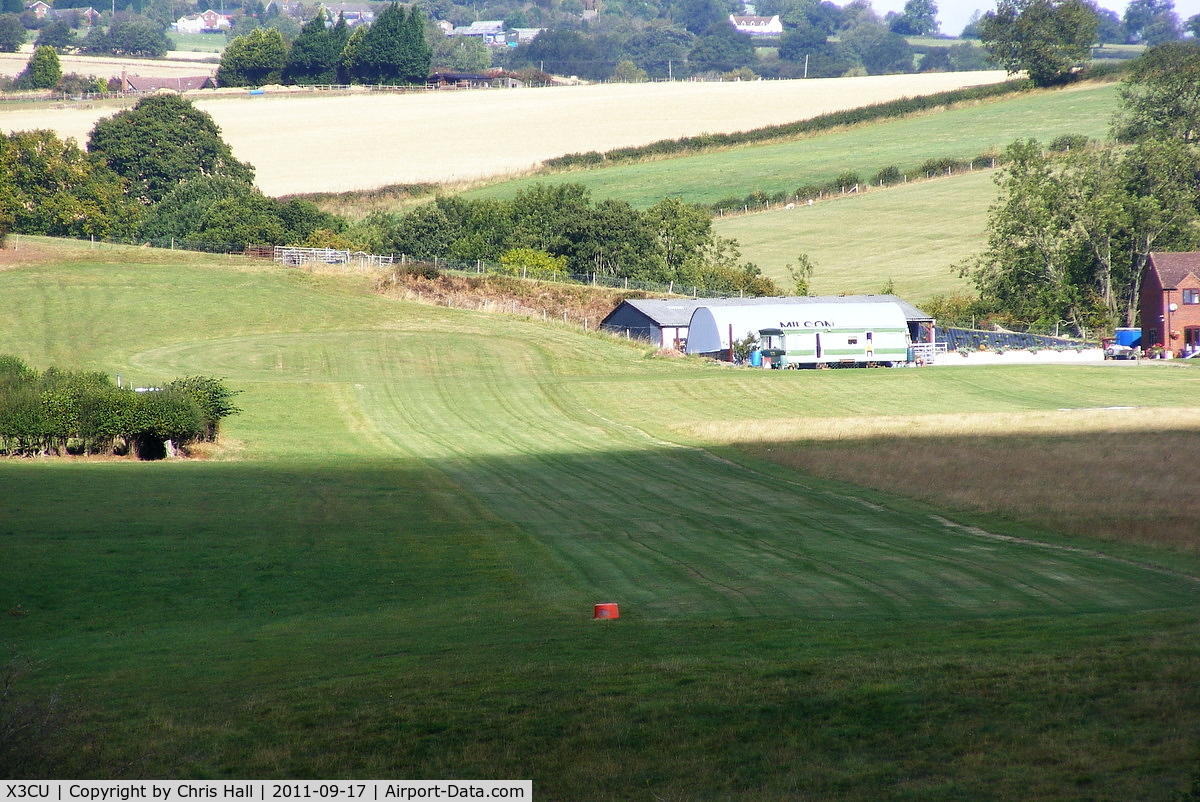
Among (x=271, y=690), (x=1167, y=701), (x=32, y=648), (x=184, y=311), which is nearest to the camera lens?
(x=1167, y=701)

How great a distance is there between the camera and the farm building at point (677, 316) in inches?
3179

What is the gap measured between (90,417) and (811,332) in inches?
1794

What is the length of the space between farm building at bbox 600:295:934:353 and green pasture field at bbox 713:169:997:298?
48.5 ft

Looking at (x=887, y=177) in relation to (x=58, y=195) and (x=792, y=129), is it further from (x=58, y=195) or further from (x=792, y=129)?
(x=58, y=195)

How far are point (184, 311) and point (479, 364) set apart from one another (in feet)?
71.8

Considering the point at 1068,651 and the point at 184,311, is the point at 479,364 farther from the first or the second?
the point at 1068,651

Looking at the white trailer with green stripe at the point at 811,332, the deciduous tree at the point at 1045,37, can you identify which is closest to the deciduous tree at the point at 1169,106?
the deciduous tree at the point at 1045,37

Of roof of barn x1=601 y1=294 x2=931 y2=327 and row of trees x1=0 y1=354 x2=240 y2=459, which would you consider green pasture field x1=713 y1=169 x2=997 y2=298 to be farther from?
row of trees x1=0 y1=354 x2=240 y2=459

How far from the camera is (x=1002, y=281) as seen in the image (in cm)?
9700

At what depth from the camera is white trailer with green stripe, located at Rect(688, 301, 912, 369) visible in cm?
7394

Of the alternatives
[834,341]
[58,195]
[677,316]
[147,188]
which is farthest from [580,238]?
[147,188]

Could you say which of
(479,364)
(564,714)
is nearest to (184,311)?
(479,364)

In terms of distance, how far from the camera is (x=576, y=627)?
19.3 metres

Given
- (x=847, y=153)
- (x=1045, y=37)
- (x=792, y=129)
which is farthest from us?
(x=1045, y=37)
